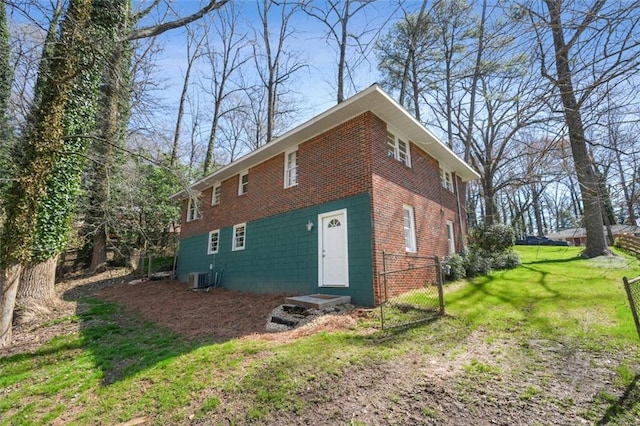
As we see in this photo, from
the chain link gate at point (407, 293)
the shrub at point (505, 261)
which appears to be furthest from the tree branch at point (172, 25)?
the shrub at point (505, 261)

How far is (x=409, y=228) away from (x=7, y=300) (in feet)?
31.1

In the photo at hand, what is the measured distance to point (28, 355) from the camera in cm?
516

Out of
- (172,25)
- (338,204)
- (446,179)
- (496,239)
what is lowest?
(496,239)

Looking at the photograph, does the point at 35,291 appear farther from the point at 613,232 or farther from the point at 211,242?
the point at 613,232

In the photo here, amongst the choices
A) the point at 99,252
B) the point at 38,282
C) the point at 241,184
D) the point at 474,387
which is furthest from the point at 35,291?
the point at 99,252

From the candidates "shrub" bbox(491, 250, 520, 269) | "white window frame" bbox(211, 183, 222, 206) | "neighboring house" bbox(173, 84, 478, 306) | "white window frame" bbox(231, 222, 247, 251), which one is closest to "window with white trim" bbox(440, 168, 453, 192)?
"neighboring house" bbox(173, 84, 478, 306)

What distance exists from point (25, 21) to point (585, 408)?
9.50 m

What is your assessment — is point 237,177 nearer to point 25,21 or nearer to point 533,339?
point 25,21

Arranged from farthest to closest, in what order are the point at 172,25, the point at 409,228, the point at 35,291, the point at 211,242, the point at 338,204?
the point at 211,242 < the point at 409,228 < the point at 338,204 < the point at 172,25 < the point at 35,291

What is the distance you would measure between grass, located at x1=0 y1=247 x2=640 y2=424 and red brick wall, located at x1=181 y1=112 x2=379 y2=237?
12.4 feet

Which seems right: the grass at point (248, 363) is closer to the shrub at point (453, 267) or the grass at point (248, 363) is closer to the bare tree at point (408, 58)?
the shrub at point (453, 267)

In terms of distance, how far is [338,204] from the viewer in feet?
26.3

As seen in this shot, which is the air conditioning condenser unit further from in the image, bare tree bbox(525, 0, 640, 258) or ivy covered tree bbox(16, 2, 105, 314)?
bare tree bbox(525, 0, 640, 258)

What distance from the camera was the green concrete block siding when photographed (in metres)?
7.19
